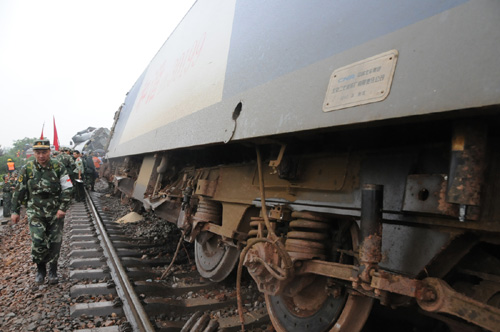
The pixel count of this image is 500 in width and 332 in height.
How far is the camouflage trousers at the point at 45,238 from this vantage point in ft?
13.0

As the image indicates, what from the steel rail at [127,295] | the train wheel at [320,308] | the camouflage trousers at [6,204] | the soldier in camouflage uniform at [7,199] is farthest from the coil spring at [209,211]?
the camouflage trousers at [6,204]

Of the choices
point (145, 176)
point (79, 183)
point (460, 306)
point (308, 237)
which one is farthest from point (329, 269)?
point (79, 183)

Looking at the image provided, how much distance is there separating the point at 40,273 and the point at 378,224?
4.04 m

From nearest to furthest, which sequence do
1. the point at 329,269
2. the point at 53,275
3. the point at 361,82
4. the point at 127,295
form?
the point at 361,82, the point at 329,269, the point at 127,295, the point at 53,275

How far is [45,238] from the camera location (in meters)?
4.09

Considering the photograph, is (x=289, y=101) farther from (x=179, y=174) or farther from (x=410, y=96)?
(x=179, y=174)

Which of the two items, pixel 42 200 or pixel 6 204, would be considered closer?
pixel 42 200

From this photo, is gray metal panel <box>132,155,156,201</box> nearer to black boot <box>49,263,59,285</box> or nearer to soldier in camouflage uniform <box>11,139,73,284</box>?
soldier in camouflage uniform <box>11,139,73,284</box>

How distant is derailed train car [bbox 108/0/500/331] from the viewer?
1.09 meters

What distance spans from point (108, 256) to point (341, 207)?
377 cm

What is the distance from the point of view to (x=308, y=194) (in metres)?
2.16

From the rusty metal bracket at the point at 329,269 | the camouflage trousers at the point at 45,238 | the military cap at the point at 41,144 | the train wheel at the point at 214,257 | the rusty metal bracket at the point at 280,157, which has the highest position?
the rusty metal bracket at the point at 280,157

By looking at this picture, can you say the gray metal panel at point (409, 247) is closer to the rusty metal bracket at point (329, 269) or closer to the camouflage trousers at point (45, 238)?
the rusty metal bracket at point (329, 269)

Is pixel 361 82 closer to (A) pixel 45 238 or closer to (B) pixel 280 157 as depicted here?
(B) pixel 280 157
